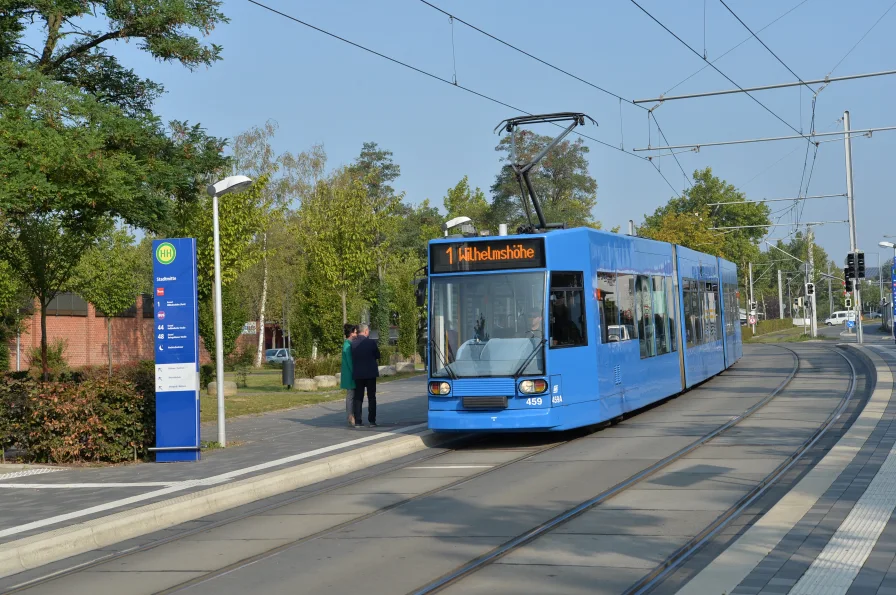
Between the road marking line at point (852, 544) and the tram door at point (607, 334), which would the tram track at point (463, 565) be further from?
the tram door at point (607, 334)

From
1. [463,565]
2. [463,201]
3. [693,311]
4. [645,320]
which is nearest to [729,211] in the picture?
[463,201]

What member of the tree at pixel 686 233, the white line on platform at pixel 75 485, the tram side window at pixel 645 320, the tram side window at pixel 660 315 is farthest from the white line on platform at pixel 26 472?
the tree at pixel 686 233

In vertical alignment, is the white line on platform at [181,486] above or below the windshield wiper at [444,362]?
below

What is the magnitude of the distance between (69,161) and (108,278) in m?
30.0

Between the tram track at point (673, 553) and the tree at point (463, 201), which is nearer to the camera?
the tram track at point (673, 553)

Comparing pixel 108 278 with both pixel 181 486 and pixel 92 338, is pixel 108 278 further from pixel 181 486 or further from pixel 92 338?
pixel 181 486

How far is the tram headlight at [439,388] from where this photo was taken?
49.0 feet

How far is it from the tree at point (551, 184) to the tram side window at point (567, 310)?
6980 centimetres

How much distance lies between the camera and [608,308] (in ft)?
54.4

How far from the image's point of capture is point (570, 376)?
1499 centimetres

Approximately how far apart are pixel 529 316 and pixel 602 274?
2.22 m

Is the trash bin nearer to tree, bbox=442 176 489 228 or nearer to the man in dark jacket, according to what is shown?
the man in dark jacket

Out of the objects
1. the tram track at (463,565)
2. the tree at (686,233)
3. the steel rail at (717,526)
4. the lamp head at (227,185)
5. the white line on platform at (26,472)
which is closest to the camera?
the steel rail at (717,526)

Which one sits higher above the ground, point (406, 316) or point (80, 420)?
point (406, 316)
